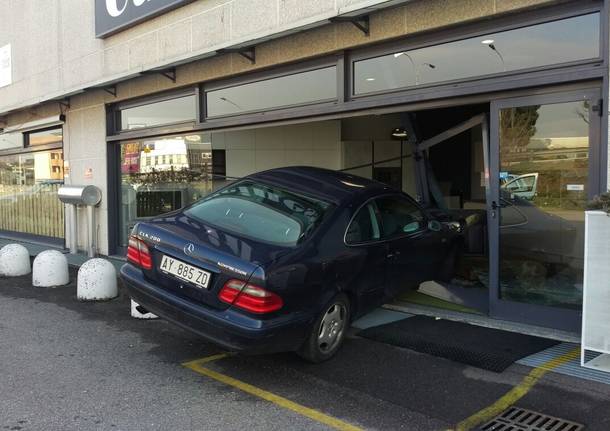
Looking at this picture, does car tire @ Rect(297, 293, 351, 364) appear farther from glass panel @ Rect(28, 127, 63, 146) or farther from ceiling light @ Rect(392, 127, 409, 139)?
glass panel @ Rect(28, 127, 63, 146)

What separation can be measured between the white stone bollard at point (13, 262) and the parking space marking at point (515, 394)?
25.6 feet

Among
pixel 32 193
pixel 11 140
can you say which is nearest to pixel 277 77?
pixel 32 193

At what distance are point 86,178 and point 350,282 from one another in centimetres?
846

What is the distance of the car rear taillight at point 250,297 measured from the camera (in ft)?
13.1

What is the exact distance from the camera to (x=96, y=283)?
709 cm

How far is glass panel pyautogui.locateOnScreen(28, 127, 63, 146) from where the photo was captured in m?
12.6

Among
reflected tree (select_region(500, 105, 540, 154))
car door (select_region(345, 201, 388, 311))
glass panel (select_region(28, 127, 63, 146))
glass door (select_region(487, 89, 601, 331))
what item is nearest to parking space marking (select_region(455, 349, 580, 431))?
glass door (select_region(487, 89, 601, 331))

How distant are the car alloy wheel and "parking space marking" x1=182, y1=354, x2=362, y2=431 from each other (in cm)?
71

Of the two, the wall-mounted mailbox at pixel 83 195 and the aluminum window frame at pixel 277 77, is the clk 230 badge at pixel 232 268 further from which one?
the wall-mounted mailbox at pixel 83 195

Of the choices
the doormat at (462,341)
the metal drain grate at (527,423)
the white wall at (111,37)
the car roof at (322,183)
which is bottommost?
the metal drain grate at (527,423)

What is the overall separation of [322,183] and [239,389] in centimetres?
211

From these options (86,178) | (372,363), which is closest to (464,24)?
(372,363)

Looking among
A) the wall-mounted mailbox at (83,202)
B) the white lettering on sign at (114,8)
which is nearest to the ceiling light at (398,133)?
the white lettering on sign at (114,8)

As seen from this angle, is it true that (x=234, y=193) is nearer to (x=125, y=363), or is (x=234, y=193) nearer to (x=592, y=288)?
(x=125, y=363)
